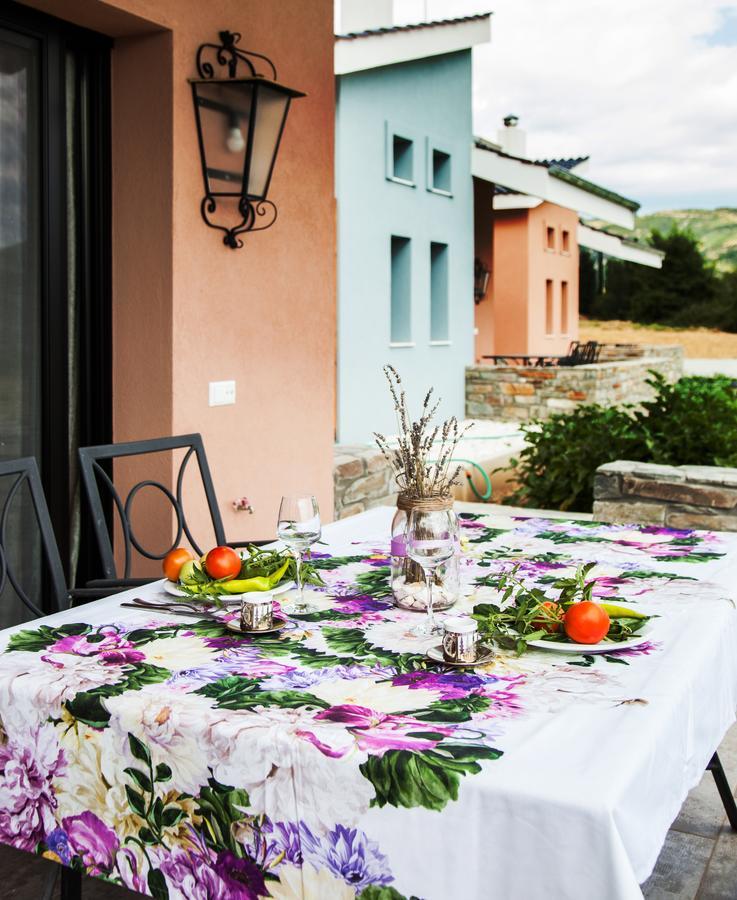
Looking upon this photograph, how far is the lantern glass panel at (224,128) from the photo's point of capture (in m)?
3.67

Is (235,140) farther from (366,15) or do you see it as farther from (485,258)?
(485,258)

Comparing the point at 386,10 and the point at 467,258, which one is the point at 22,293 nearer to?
the point at 386,10

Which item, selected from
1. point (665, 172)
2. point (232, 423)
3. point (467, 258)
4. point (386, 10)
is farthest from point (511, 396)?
point (665, 172)

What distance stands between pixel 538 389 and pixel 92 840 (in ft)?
35.2

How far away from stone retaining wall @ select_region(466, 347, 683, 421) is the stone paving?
871 cm

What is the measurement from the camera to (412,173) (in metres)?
11.2

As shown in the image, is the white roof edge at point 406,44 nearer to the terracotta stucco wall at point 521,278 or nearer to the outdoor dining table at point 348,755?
the terracotta stucco wall at point 521,278

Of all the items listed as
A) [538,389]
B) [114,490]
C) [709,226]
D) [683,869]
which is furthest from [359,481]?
[709,226]

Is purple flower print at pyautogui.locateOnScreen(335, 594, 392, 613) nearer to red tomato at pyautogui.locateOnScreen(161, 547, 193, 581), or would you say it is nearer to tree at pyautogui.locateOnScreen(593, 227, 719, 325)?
red tomato at pyautogui.locateOnScreen(161, 547, 193, 581)

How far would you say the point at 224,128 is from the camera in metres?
3.75

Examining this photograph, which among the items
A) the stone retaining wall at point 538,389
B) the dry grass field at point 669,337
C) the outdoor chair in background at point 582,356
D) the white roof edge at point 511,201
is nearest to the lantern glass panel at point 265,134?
the stone retaining wall at point 538,389

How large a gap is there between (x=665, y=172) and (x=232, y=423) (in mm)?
57571

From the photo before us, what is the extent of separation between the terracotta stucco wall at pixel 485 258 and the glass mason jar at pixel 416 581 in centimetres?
1371

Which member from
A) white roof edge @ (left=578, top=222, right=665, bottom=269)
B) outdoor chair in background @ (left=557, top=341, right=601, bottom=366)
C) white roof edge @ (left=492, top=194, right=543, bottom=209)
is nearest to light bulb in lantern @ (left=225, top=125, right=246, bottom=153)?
outdoor chair in background @ (left=557, top=341, right=601, bottom=366)
